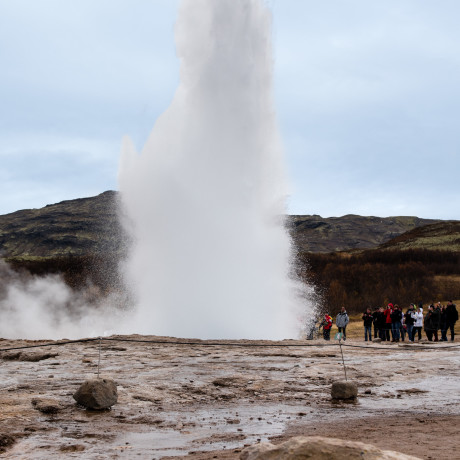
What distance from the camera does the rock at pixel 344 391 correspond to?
970 cm

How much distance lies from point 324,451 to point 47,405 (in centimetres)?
583

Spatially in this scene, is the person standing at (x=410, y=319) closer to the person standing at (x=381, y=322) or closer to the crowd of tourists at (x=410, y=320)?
the crowd of tourists at (x=410, y=320)

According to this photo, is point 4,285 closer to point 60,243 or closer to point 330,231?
point 60,243

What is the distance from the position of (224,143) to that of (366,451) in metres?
22.3

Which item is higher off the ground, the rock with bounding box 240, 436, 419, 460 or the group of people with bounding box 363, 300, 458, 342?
the group of people with bounding box 363, 300, 458, 342

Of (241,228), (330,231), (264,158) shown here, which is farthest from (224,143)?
(330,231)

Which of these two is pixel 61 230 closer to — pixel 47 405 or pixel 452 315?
pixel 452 315

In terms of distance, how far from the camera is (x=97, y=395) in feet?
27.9

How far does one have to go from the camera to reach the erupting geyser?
21.7 m

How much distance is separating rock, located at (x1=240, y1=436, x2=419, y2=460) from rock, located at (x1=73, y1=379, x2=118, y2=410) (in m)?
4.74

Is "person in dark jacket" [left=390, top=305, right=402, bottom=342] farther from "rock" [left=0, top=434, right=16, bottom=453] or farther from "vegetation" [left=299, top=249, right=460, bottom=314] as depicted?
"vegetation" [left=299, top=249, right=460, bottom=314]

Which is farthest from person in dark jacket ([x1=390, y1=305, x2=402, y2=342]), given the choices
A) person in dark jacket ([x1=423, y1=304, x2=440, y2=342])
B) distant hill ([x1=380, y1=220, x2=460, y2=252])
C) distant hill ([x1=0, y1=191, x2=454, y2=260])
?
distant hill ([x1=0, y1=191, x2=454, y2=260])

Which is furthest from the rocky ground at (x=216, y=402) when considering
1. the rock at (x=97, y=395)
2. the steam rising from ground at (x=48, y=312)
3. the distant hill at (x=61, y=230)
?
the distant hill at (x=61, y=230)

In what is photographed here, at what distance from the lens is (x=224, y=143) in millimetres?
25500
